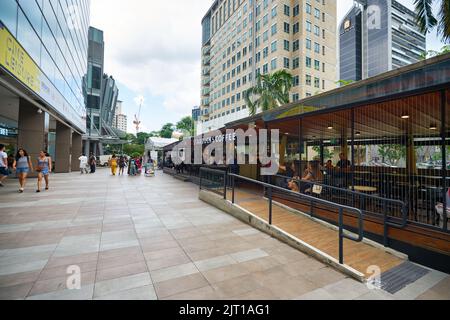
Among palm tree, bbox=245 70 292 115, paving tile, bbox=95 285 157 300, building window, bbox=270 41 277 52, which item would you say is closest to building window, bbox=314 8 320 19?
building window, bbox=270 41 277 52

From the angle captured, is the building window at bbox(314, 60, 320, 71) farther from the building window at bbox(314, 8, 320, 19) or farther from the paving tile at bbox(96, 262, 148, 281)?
the paving tile at bbox(96, 262, 148, 281)

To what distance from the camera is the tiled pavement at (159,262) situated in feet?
9.16

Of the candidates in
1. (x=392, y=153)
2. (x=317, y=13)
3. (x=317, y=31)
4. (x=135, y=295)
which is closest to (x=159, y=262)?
(x=135, y=295)

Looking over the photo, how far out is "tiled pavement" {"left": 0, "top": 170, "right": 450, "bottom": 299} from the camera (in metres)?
2.79

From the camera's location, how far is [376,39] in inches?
3374

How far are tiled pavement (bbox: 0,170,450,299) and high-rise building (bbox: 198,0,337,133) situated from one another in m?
35.3

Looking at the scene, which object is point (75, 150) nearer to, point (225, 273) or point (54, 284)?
point (54, 284)

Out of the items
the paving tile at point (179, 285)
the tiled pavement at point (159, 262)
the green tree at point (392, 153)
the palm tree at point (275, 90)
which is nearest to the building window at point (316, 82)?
the palm tree at point (275, 90)

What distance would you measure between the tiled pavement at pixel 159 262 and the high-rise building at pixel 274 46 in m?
35.3

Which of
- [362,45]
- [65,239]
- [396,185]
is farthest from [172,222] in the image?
[362,45]

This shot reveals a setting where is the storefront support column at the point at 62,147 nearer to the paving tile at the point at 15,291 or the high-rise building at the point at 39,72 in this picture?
the high-rise building at the point at 39,72

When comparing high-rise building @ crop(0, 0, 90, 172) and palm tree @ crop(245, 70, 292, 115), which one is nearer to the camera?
high-rise building @ crop(0, 0, 90, 172)

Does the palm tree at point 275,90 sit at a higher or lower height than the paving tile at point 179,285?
higher

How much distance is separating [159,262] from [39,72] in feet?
40.0
